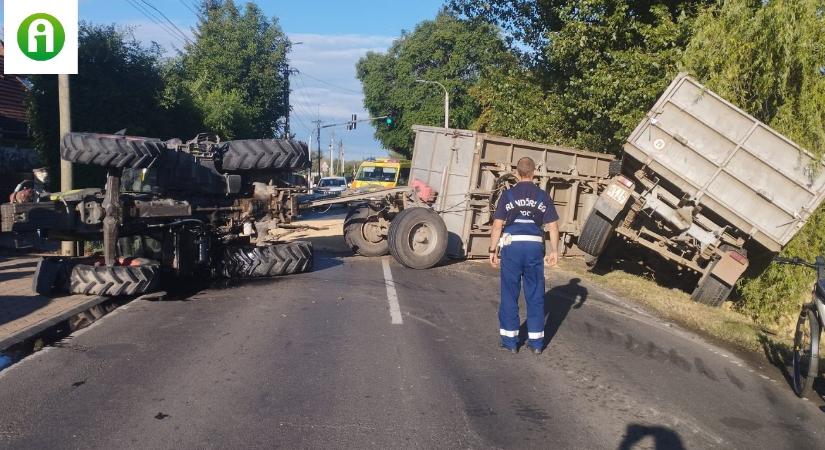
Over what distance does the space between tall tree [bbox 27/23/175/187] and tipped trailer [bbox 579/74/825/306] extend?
1427 cm

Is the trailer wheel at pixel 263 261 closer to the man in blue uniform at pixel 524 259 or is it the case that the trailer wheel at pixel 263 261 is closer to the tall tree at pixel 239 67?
the man in blue uniform at pixel 524 259

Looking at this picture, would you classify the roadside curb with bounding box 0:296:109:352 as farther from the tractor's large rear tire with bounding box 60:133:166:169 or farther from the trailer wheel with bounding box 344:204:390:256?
the trailer wheel with bounding box 344:204:390:256

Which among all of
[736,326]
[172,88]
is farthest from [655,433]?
[172,88]

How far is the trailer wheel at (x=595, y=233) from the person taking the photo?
451 inches

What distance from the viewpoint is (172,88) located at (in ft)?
79.9

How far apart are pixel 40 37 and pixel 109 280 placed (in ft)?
19.1

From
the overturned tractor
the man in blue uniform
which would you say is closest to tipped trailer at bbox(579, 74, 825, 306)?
the man in blue uniform

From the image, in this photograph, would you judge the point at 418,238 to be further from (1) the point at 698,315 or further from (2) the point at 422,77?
(2) the point at 422,77

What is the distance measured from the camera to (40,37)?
12641 mm

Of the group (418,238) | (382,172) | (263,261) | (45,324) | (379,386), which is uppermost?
(418,238)

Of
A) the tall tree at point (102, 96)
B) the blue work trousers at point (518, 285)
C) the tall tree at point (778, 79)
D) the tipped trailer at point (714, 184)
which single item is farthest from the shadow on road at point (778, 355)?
the tall tree at point (102, 96)

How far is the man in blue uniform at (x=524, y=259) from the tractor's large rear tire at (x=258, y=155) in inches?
216

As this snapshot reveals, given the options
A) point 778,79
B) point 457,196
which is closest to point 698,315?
point 778,79

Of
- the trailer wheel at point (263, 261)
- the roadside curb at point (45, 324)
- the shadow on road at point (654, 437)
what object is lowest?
the roadside curb at point (45, 324)
